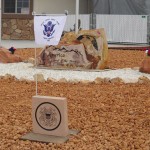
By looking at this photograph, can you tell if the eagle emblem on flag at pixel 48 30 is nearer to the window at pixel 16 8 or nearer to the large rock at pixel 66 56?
the large rock at pixel 66 56

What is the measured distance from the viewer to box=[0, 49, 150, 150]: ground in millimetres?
4398

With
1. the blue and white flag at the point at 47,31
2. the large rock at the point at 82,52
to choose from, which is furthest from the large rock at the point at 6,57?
the blue and white flag at the point at 47,31

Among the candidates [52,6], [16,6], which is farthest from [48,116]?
[16,6]

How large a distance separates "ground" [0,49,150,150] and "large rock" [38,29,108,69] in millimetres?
2103

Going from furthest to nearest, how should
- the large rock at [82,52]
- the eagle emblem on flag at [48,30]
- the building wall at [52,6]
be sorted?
the building wall at [52,6] < the large rock at [82,52] < the eagle emblem on flag at [48,30]

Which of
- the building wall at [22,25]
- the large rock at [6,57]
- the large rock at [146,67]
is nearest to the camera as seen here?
the large rock at [146,67]

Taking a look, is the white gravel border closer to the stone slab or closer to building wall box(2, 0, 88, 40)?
the stone slab

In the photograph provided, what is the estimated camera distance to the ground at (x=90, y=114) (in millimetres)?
4398

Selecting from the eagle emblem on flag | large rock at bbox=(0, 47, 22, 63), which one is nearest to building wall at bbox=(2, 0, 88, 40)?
large rock at bbox=(0, 47, 22, 63)

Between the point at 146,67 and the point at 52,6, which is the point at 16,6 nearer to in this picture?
the point at 52,6

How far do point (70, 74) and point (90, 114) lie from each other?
384cm

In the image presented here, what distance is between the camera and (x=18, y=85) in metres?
8.02

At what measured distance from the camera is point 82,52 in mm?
10305

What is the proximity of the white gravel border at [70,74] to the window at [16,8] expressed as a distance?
38.0 ft
